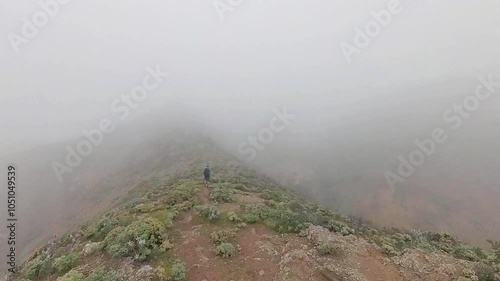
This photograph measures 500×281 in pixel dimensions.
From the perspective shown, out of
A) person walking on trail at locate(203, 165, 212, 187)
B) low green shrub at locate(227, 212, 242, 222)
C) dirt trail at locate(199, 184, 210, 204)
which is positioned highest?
person walking on trail at locate(203, 165, 212, 187)

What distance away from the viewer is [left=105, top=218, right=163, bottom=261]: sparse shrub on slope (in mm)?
15305

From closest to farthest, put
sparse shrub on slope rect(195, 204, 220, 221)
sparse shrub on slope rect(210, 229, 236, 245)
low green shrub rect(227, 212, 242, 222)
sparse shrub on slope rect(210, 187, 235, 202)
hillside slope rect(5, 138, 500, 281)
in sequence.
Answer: hillside slope rect(5, 138, 500, 281) < sparse shrub on slope rect(210, 229, 236, 245) < low green shrub rect(227, 212, 242, 222) < sparse shrub on slope rect(195, 204, 220, 221) < sparse shrub on slope rect(210, 187, 235, 202)

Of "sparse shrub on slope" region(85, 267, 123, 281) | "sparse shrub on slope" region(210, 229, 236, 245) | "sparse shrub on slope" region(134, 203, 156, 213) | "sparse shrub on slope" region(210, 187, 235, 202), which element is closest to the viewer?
"sparse shrub on slope" region(85, 267, 123, 281)

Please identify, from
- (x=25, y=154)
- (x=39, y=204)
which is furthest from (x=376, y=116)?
(x=25, y=154)

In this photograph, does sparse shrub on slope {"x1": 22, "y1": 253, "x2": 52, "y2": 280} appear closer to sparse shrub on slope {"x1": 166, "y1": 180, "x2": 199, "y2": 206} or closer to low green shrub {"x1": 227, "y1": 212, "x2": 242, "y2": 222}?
sparse shrub on slope {"x1": 166, "y1": 180, "x2": 199, "y2": 206}

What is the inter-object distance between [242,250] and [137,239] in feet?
17.1

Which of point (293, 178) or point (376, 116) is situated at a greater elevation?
point (376, 116)

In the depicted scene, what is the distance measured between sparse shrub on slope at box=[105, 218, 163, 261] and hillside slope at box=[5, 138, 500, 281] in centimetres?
5

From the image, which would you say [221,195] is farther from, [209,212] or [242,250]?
[242,250]

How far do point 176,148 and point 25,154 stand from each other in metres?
38.6

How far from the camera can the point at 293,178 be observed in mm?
48375

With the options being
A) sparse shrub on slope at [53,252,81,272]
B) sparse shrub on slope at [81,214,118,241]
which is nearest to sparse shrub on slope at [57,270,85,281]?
sparse shrub on slope at [53,252,81,272]

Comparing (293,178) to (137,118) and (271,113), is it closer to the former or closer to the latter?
(271,113)

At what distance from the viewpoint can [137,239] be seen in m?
16.0
